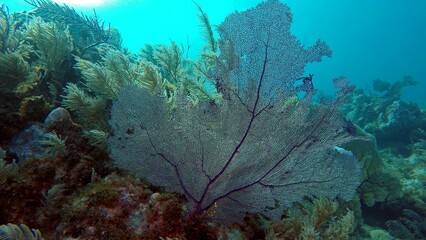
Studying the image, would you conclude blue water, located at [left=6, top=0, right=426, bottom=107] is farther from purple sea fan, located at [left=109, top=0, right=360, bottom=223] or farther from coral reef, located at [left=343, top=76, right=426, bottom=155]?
purple sea fan, located at [left=109, top=0, right=360, bottom=223]

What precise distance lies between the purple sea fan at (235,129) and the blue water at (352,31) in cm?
6839

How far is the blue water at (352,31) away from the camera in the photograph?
2896 inches

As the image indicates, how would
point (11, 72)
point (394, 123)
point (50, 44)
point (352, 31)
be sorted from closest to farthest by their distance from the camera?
point (11, 72)
point (50, 44)
point (394, 123)
point (352, 31)

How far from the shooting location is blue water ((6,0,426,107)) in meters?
73.6

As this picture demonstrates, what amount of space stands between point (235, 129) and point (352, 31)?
12987 cm

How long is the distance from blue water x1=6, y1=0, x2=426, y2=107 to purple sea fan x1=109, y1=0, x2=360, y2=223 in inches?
2692

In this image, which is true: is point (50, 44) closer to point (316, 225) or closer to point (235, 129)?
point (235, 129)

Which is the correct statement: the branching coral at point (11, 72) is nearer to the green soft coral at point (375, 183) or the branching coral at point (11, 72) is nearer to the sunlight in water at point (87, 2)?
the green soft coral at point (375, 183)

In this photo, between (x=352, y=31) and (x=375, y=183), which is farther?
(x=352, y=31)

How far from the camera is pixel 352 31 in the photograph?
368ft

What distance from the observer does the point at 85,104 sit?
337 centimetres

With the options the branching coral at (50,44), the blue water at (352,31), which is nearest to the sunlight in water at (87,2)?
the blue water at (352,31)

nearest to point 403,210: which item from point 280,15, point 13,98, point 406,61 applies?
point 280,15

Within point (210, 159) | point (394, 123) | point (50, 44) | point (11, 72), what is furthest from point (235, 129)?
point (394, 123)
